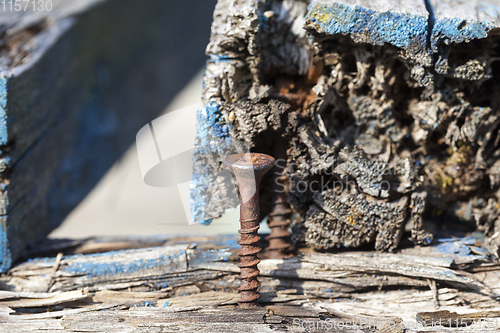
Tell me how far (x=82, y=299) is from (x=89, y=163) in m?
2.13

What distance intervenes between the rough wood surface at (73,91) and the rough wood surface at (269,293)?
43 centimetres

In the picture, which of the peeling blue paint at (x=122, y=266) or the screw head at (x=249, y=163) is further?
the peeling blue paint at (x=122, y=266)

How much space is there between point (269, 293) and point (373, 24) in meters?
1.18

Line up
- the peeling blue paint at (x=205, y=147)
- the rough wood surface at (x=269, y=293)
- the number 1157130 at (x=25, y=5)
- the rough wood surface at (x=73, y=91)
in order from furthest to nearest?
the number 1157130 at (x=25, y=5)
the rough wood surface at (x=73, y=91)
the peeling blue paint at (x=205, y=147)
the rough wood surface at (x=269, y=293)

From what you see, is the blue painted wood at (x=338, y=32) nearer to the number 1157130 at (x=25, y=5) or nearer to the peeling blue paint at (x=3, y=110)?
the peeling blue paint at (x=3, y=110)

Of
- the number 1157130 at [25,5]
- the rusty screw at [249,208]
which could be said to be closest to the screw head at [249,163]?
the rusty screw at [249,208]

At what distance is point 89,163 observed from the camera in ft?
12.2

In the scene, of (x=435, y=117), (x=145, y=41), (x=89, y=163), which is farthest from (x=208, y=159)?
(x=145, y=41)

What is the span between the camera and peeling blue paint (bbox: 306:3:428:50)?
62.6 inches

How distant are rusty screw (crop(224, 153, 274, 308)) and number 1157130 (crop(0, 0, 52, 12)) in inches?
103

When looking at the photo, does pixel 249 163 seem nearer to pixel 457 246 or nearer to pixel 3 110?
pixel 457 246

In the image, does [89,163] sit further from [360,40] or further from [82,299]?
[360,40]

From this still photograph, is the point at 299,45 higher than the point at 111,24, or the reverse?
the point at 111,24

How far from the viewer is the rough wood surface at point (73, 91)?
2086 millimetres
